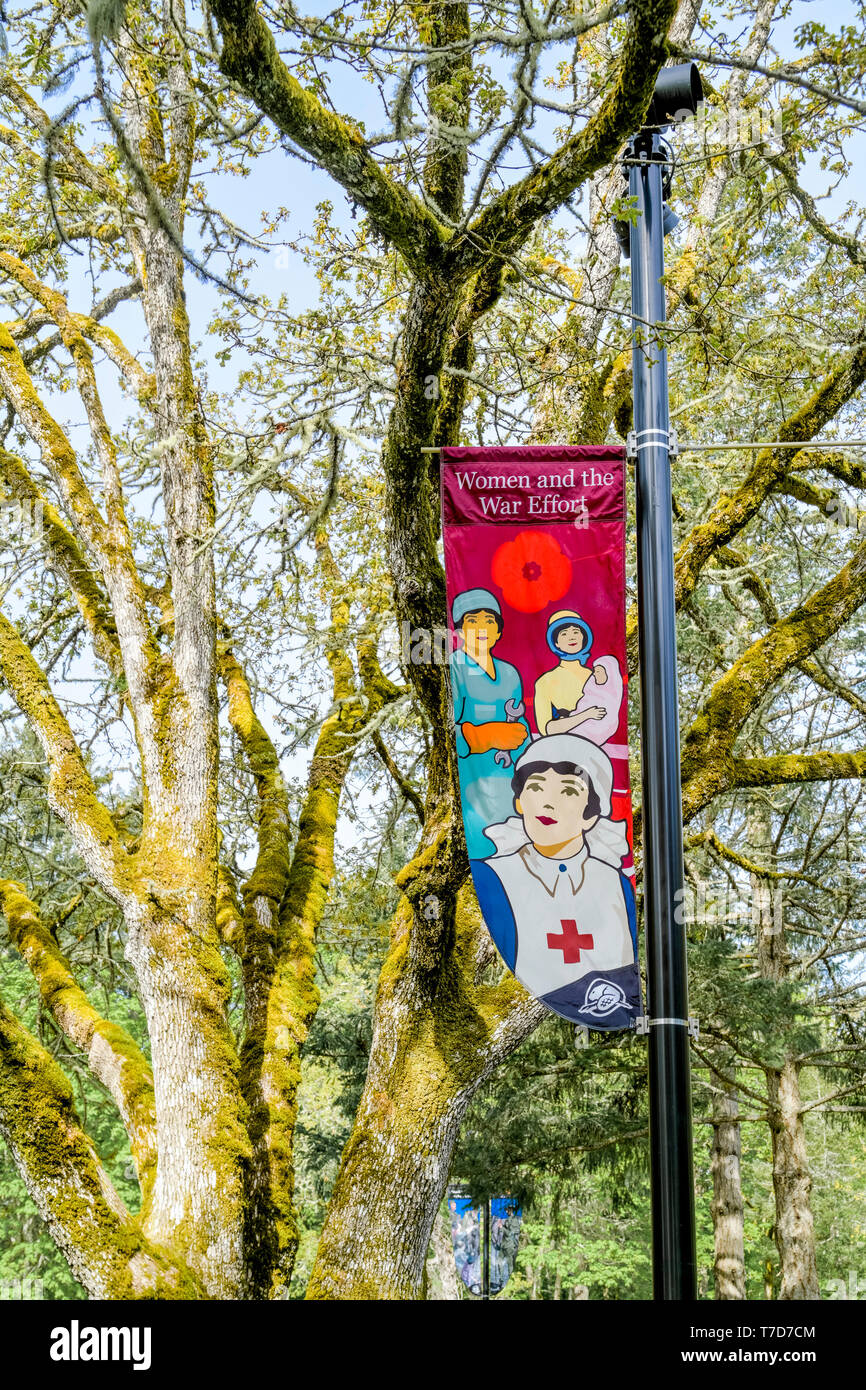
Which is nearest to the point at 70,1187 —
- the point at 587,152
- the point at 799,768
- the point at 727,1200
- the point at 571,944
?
the point at 571,944

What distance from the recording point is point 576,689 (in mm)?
4367

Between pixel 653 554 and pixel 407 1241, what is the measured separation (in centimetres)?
377

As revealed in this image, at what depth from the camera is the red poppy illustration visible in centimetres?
442

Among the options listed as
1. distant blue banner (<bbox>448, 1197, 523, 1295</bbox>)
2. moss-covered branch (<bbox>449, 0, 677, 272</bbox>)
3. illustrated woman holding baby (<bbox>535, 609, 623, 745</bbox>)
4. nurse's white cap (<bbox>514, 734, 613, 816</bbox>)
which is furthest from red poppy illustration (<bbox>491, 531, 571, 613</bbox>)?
distant blue banner (<bbox>448, 1197, 523, 1295</bbox>)

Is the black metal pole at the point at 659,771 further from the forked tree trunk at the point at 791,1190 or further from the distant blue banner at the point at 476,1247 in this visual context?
the distant blue banner at the point at 476,1247

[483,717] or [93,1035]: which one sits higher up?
[483,717]

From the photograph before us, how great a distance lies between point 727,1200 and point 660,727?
997 cm

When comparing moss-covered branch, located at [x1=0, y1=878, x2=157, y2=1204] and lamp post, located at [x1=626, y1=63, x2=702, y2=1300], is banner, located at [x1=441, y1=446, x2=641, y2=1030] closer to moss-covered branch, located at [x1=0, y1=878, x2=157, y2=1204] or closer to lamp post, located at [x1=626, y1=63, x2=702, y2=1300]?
lamp post, located at [x1=626, y1=63, x2=702, y2=1300]

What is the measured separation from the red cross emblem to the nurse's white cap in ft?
1.54

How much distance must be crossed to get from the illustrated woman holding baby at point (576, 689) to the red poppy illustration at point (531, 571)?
0.11 metres

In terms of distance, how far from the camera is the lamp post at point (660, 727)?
324 centimetres

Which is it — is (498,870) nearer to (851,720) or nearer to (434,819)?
(434,819)

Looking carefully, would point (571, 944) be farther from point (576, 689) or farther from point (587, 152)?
point (587, 152)
